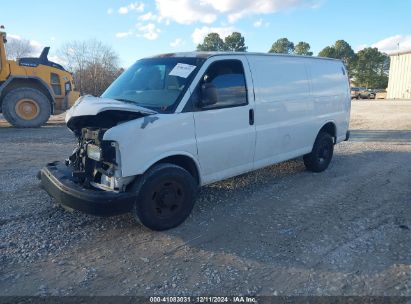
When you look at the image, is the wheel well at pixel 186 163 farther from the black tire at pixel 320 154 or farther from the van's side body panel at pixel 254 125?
the black tire at pixel 320 154

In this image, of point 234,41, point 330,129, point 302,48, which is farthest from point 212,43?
point 330,129

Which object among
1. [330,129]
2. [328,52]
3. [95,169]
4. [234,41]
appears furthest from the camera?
[328,52]

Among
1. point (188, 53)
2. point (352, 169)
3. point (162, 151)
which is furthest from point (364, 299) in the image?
point (352, 169)

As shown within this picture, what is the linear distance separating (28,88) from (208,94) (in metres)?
10.4

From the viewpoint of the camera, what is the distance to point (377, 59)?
55969 mm

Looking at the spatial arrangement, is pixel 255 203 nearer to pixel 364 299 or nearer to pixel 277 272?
pixel 277 272

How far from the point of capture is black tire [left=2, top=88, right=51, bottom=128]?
1225 centimetres

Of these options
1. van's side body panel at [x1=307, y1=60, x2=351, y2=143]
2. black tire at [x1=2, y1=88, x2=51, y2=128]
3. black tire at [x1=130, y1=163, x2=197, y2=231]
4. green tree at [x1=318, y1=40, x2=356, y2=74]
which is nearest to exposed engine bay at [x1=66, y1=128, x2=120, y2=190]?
black tire at [x1=130, y1=163, x2=197, y2=231]

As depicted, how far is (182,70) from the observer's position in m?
4.55

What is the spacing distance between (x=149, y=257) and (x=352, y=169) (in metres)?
4.96

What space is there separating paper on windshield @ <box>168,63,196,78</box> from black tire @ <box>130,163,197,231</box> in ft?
3.81

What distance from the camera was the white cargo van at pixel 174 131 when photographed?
3.88 meters

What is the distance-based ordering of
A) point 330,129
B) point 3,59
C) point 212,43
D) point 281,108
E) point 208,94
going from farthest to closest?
point 212,43 → point 3,59 → point 330,129 → point 281,108 → point 208,94

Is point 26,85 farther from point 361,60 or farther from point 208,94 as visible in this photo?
point 361,60
